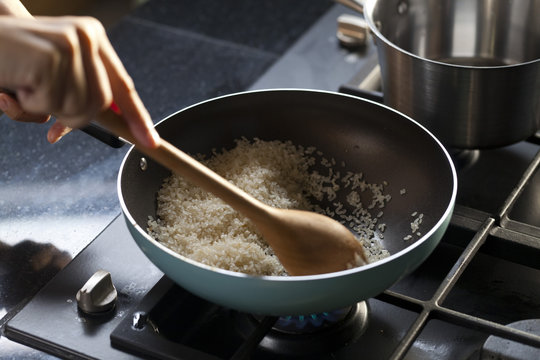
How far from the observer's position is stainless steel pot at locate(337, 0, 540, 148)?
0.81 m

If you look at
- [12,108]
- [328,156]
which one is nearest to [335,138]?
[328,156]

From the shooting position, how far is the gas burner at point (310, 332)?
2.30 ft

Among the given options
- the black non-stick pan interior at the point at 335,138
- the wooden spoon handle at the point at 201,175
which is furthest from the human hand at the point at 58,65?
the black non-stick pan interior at the point at 335,138

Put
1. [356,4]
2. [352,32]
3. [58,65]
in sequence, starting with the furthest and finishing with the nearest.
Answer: [352,32]
[356,4]
[58,65]

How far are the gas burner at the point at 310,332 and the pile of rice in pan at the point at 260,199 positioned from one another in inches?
1.9

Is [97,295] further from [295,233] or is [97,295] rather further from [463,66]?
[463,66]

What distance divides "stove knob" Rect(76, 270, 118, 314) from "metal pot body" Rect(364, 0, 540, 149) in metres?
0.39

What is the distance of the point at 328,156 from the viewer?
0.88 metres

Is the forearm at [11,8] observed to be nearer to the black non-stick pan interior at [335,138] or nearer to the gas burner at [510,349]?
the black non-stick pan interior at [335,138]

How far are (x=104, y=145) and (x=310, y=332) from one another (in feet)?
1.38

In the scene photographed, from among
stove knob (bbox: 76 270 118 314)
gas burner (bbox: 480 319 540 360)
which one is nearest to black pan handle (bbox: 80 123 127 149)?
stove knob (bbox: 76 270 118 314)

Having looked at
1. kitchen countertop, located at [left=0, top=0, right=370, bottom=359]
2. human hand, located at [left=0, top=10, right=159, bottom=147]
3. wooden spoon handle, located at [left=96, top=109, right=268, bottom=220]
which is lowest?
kitchen countertop, located at [left=0, top=0, right=370, bottom=359]

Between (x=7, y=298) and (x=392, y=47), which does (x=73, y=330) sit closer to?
(x=7, y=298)

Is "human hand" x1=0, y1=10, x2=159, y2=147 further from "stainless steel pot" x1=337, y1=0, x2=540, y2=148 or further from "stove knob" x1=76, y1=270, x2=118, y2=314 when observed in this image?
"stainless steel pot" x1=337, y1=0, x2=540, y2=148
